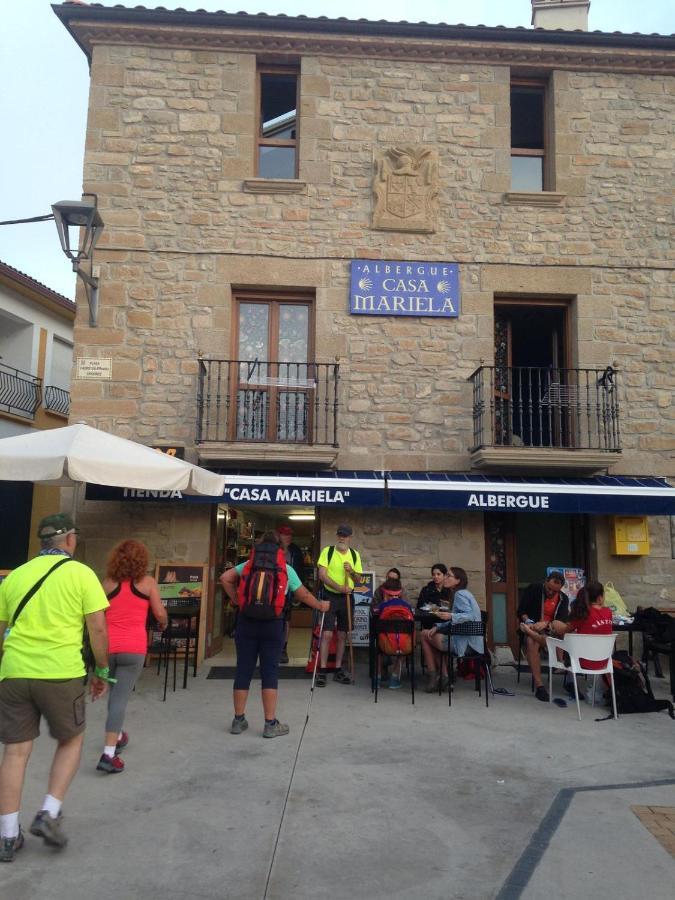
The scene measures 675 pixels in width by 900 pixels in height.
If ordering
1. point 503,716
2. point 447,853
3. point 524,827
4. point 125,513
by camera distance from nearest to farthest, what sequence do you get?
point 447,853
point 524,827
point 503,716
point 125,513

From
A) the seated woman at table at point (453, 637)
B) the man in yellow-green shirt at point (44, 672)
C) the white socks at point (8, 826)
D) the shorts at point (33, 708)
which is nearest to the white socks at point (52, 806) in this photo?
the man in yellow-green shirt at point (44, 672)

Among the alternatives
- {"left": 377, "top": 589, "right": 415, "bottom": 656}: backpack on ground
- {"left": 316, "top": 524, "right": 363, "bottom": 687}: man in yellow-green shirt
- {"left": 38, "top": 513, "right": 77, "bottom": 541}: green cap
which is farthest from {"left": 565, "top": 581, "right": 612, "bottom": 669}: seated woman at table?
{"left": 38, "top": 513, "right": 77, "bottom": 541}: green cap

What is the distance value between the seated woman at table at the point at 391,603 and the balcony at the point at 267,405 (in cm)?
169

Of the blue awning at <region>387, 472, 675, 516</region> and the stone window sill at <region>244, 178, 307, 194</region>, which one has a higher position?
the stone window sill at <region>244, 178, 307, 194</region>

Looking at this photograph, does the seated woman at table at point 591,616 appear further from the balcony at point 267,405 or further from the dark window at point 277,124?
the dark window at point 277,124

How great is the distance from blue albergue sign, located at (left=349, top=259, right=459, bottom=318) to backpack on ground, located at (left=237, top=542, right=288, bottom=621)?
4423 millimetres

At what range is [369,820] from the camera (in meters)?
3.90

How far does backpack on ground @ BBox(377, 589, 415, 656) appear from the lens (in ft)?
23.1

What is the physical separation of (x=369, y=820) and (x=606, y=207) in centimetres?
837

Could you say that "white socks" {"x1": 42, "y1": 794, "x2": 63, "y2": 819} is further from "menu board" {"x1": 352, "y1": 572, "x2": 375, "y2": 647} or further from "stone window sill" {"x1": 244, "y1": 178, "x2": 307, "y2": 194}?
"stone window sill" {"x1": 244, "y1": 178, "x2": 307, "y2": 194}

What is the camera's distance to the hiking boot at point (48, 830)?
133 inches

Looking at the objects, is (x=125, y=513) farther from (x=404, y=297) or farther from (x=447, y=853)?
(x=447, y=853)

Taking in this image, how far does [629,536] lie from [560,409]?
1.81m

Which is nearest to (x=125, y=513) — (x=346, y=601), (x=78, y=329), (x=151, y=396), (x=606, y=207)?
(x=151, y=396)
